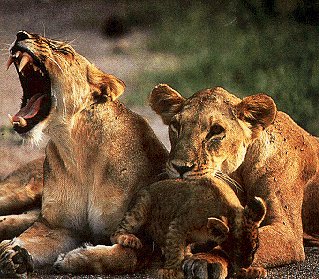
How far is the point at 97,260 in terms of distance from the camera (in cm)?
446

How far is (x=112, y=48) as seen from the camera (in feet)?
16.5

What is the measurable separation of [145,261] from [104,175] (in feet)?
1.44

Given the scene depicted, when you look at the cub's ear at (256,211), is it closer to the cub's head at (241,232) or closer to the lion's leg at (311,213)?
the cub's head at (241,232)

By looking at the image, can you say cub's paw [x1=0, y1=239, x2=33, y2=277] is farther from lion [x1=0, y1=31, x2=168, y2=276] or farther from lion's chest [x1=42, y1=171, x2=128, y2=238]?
lion's chest [x1=42, y1=171, x2=128, y2=238]

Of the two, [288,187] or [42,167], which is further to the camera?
[42,167]

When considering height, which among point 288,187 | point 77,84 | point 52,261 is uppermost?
point 77,84

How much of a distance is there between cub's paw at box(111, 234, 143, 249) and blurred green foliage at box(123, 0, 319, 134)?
0.76m

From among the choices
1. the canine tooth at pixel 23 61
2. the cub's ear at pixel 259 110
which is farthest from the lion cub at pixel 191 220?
the canine tooth at pixel 23 61

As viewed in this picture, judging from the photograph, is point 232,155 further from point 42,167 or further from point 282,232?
point 42,167

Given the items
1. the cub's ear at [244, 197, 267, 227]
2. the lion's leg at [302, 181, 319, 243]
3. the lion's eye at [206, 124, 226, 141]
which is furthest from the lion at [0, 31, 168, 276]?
the lion's leg at [302, 181, 319, 243]

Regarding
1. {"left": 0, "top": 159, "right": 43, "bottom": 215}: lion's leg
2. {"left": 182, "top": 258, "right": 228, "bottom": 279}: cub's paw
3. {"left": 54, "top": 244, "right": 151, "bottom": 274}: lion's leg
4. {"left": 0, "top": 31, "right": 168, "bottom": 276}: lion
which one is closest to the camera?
{"left": 182, "top": 258, "right": 228, "bottom": 279}: cub's paw

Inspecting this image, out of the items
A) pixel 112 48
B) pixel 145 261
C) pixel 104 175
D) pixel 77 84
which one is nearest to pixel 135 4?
pixel 112 48

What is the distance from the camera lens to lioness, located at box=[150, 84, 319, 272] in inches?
181

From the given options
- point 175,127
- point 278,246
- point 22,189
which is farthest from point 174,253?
point 22,189
